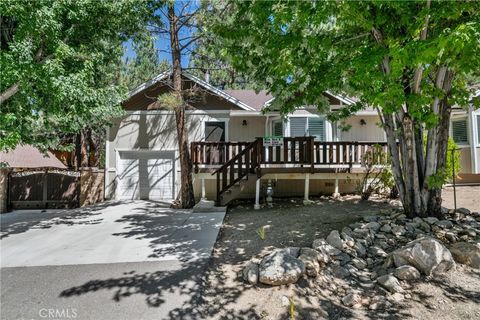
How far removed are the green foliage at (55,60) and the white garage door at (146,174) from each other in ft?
12.4

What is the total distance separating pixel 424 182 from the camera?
5.71m

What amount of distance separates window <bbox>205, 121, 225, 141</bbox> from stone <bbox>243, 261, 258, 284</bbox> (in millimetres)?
8208

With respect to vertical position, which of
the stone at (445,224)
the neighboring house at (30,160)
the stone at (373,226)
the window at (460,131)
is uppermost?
the window at (460,131)

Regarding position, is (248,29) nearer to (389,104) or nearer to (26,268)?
(389,104)

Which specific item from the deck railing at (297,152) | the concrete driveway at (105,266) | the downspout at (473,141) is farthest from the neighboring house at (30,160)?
the downspout at (473,141)

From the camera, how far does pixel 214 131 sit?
12.1 metres

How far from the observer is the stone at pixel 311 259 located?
4184mm

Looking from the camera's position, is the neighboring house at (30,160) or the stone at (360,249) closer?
the stone at (360,249)

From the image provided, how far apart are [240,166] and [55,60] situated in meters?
5.96

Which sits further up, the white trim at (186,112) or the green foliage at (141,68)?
the green foliage at (141,68)

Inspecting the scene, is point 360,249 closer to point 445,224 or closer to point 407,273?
point 407,273

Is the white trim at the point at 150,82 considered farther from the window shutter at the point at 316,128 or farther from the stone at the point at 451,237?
the stone at the point at 451,237

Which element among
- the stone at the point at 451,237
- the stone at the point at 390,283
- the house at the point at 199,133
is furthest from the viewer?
the house at the point at 199,133

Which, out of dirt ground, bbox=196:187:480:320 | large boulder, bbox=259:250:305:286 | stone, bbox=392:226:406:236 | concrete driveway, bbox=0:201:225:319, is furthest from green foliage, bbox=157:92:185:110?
stone, bbox=392:226:406:236
